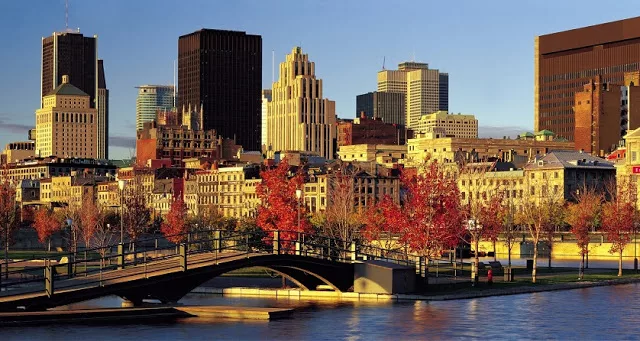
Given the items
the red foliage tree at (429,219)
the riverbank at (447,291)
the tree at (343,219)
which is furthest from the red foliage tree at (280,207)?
the riverbank at (447,291)

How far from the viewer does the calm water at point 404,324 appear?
208 feet

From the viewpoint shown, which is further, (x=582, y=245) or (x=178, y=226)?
(x=178, y=226)

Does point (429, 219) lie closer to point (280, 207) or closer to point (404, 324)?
point (280, 207)

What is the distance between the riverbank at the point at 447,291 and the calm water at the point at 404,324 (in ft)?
6.32

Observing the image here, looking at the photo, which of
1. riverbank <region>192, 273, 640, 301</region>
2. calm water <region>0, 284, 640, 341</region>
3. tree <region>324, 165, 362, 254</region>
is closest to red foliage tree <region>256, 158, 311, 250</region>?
tree <region>324, 165, 362, 254</region>

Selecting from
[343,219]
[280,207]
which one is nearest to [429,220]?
[280,207]

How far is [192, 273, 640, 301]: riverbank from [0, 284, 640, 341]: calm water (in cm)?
193

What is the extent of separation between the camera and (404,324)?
68.3 m

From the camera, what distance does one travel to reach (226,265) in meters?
75.9

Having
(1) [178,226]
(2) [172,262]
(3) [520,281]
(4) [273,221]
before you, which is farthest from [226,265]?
(1) [178,226]

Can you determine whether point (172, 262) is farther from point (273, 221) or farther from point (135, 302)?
point (273, 221)

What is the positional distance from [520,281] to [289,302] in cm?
2086

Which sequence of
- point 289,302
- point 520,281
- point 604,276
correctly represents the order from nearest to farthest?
point 289,302, point 520,281, point 604,276

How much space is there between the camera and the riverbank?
269 ft
